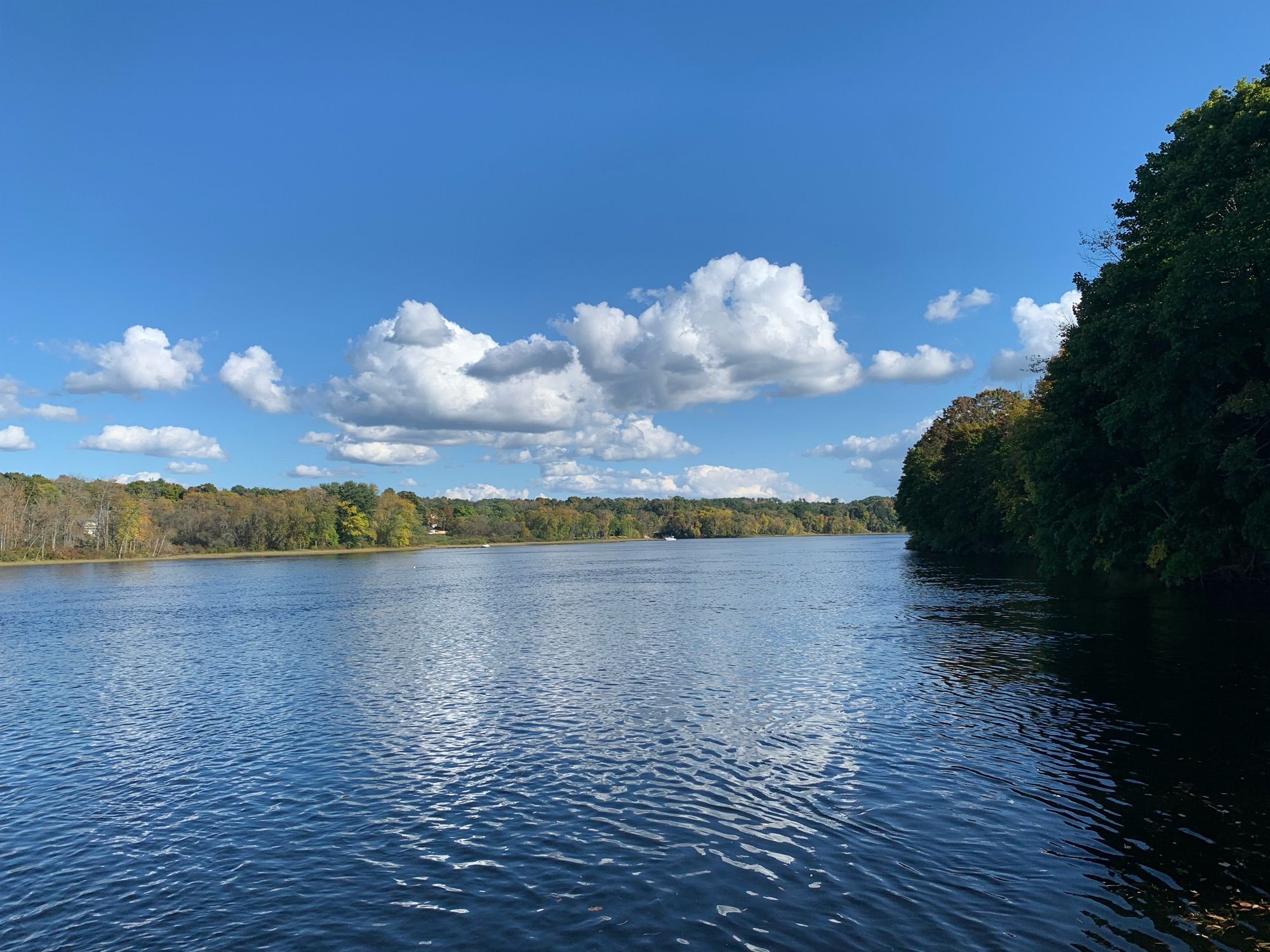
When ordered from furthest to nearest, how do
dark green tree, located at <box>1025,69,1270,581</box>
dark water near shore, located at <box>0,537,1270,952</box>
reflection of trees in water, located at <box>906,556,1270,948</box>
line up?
1. dark green tree, located at <box>1025,69,1270,581</box>
2. dark water near shore, located at <box>0,537,1270,952</box>
3. reflection of trees in water, located at <box>906,556,1270,948</box>

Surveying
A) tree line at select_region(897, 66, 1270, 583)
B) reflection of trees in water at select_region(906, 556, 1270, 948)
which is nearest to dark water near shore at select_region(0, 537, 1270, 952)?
reflection of trees in water at select_region(906, 556, 1270, 948)

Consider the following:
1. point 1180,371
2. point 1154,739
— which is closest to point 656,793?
point 1154,739

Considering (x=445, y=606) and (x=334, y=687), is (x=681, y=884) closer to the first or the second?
(x=334, y=687)

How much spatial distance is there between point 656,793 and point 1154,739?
13.0 metres

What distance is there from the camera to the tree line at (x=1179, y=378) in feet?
110

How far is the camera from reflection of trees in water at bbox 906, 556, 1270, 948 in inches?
466

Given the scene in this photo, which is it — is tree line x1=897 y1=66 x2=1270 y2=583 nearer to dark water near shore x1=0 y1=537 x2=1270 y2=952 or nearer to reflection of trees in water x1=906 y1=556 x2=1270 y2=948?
reflection of trees in water x1=906 y1=556 x2=1270 y2=948

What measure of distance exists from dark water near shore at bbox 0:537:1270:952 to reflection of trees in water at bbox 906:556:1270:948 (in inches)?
3.5

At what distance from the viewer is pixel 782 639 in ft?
132

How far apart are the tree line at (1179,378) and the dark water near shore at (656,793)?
6.55m

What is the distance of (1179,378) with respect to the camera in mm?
37219

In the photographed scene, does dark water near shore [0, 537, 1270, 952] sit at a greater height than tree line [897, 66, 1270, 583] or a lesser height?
lesser

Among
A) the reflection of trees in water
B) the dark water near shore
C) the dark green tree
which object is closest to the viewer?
the reflection of trees in water

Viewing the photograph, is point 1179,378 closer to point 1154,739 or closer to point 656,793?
point 1154,739
